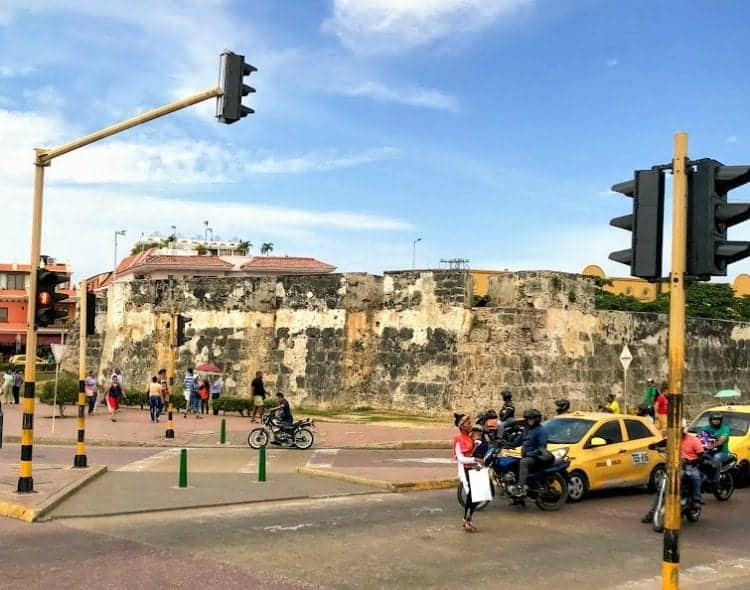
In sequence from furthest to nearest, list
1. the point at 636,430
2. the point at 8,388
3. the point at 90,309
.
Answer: the point at 8,388 → the point at 90,309 → the point at 636,430

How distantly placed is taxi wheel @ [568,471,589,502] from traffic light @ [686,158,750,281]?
7.23 meters

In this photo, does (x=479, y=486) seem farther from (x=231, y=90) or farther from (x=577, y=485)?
(x=231, y=90)

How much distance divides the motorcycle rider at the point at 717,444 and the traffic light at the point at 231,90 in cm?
848

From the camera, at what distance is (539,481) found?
42.1 ft

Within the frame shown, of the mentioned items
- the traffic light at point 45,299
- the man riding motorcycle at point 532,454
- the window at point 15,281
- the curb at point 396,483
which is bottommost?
the curb at point 396,483

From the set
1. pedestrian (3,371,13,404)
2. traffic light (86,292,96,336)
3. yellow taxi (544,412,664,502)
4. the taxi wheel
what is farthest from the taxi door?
pedestrian (3,371,13,404)

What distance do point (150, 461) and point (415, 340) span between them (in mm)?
12262

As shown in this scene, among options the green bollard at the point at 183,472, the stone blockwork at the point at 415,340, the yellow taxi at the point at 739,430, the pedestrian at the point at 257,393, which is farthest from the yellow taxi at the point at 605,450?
the pedestrian at the point at 257,393

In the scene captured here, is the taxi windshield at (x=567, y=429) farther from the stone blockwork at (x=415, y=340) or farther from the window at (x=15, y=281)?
the window at (x=15, y=281)

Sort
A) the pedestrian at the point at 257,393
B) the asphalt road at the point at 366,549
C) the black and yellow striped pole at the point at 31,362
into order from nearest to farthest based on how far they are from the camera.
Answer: the asphalt road at the point at 366,549
the black and yellow striped pole at the point at 31,362
the pedestrian at the point at 257,393

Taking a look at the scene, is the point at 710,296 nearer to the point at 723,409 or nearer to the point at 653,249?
the point at 723,409

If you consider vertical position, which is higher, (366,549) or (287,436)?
(287,436)

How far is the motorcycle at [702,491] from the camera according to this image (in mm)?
11336

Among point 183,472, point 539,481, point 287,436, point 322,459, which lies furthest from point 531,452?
point 287,436
